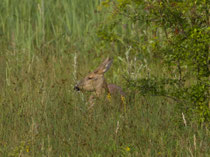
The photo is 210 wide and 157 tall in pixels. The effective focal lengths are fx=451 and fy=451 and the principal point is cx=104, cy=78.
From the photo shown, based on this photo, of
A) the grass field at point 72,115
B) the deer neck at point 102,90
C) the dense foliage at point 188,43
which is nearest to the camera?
the grass field at point 72,115

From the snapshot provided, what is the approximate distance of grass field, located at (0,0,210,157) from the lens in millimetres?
4508

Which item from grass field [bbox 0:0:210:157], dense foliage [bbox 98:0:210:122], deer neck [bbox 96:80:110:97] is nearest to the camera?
grass field [bbox 0:0:210:157]

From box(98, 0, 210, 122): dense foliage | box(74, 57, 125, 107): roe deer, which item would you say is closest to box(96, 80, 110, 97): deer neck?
box(74, 57, 125, 107): roe deer

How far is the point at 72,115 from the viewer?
18.2 ft

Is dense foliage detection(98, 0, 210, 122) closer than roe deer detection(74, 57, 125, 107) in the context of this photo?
Yes

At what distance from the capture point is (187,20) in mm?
5258

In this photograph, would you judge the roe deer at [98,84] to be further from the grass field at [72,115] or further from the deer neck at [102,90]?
the grass field at [72,115]

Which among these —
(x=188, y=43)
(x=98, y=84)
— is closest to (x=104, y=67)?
(x=98, y=84)

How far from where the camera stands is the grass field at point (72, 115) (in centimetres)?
451

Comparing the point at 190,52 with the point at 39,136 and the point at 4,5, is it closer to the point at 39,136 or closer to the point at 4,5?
the point at 39,136

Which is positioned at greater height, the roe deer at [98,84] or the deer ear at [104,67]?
the deer ear at [104,67]

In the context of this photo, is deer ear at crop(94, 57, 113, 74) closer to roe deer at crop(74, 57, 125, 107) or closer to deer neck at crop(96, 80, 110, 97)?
roe deer at crop(74, 57, 125, 107)

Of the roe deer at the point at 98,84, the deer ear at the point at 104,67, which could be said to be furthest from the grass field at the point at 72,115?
the deer ear at the point at 104,67

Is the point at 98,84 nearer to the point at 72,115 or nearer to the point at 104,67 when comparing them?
the point at 104,67
